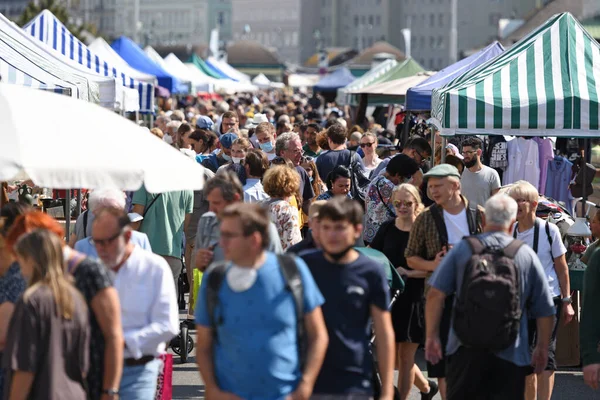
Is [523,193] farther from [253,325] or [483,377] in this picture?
[253,325]

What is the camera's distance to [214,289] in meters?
4.98

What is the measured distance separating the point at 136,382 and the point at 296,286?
1072 mm

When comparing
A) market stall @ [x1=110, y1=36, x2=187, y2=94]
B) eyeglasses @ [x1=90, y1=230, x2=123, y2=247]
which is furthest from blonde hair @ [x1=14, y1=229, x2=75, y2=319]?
market stall @ [x1=110, y1=36, x2=187, y2=94]

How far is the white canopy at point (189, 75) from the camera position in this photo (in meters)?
34.3

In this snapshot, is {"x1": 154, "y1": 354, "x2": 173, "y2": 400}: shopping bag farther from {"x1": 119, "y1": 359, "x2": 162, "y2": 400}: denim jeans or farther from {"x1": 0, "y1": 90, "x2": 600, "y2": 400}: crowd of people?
{"x1": 119, "y1": 359, "x2": 162, "y2": 400}: denim jeans

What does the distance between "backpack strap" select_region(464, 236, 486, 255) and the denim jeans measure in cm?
157

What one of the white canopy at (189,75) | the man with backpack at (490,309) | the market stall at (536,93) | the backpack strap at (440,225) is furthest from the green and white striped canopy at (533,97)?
the white canopy at (189,75)

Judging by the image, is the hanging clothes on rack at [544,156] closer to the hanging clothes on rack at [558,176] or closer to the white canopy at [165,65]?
the hanging clothes on rack at [558,176]

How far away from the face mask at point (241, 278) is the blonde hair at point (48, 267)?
1.96 ft

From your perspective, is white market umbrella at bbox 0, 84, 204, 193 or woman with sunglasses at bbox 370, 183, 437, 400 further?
woman with sunglasses at bbox 370, 183, 437, 400

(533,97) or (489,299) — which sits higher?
(533,97)

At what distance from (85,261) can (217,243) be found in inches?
67.3

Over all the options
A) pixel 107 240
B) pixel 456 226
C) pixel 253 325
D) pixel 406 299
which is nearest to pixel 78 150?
pixel 107 240

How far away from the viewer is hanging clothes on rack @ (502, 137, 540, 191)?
1482 cm
